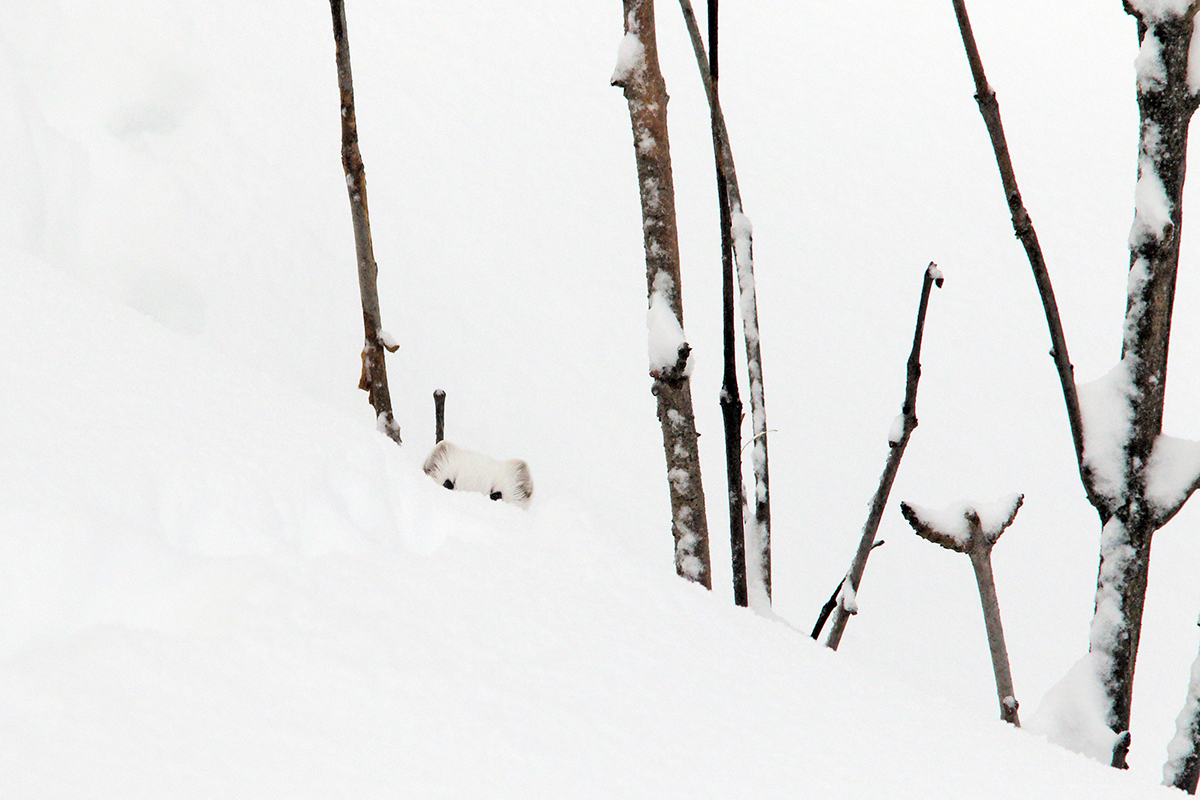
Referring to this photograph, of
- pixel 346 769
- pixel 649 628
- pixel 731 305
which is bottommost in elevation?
pixel 346 769

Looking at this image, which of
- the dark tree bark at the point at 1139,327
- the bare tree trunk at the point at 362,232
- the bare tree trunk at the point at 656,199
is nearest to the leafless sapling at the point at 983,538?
the dark tree bark at the point at 1139,327

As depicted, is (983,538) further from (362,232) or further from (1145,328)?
(362,232)

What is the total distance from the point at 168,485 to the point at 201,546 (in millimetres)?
48

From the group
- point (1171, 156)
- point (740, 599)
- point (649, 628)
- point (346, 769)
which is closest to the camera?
point (346, 769)

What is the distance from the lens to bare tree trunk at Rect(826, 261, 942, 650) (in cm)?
82

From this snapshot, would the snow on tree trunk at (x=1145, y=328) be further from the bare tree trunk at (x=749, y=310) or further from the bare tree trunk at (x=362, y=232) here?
the bare tree trunk at (x=362, y=232)

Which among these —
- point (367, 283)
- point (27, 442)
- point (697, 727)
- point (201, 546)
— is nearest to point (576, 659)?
point (697, 727)

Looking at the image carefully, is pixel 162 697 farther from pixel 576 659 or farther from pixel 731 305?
pixel 731 305

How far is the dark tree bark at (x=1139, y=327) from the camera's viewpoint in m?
0.71

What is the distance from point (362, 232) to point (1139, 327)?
2.57 ft

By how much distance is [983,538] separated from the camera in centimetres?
77

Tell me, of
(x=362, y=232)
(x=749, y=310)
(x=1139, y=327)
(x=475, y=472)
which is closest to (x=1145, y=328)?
(x=1139, y=327)

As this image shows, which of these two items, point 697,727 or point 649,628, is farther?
point 649,628

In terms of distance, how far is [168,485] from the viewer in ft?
1.65
